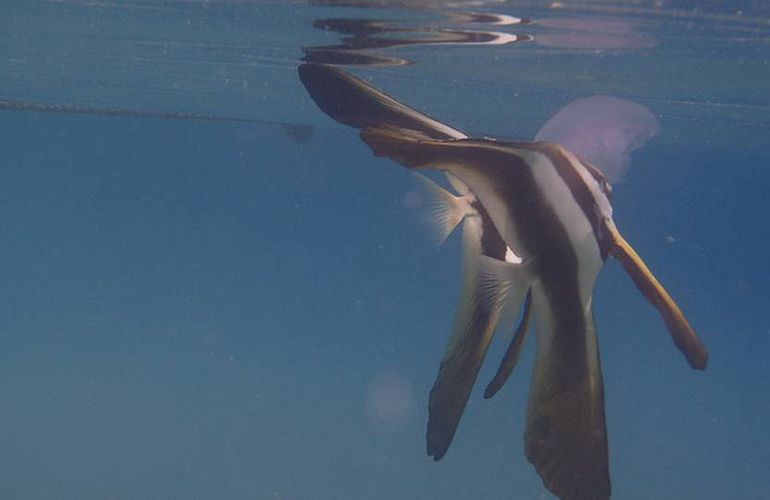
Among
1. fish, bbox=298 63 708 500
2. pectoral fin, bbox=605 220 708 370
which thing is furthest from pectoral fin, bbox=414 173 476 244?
pectoral fin, bbox=605 220 708 370

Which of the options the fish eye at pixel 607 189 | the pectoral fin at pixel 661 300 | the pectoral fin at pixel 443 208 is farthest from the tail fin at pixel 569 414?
the pectoral fin at pixel 443 208

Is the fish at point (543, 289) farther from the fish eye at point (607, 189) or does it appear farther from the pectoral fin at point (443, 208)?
the pectoral fin at point (443, 208)

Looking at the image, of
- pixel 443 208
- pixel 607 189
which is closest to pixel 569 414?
pixel 607 189

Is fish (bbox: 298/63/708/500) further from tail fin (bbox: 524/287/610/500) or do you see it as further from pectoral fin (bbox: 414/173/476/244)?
pectoral fin (bbox: 414/173/476/244)

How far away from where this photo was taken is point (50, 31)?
13633 mm

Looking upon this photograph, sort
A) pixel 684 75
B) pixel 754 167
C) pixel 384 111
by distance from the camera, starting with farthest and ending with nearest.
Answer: pixel 754 167 → pixel 684 75 → pixel 384 111

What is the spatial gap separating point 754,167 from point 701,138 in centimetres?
667

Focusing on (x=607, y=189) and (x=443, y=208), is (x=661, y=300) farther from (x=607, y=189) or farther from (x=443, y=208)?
(x=443, y=208)

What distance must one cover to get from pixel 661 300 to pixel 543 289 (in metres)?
0.31

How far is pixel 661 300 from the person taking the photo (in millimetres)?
2027

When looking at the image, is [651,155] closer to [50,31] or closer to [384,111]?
[50,31]

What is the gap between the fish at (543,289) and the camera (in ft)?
6.67

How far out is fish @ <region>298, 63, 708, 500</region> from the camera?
2.03 m

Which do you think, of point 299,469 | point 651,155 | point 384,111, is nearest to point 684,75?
point 384,111
